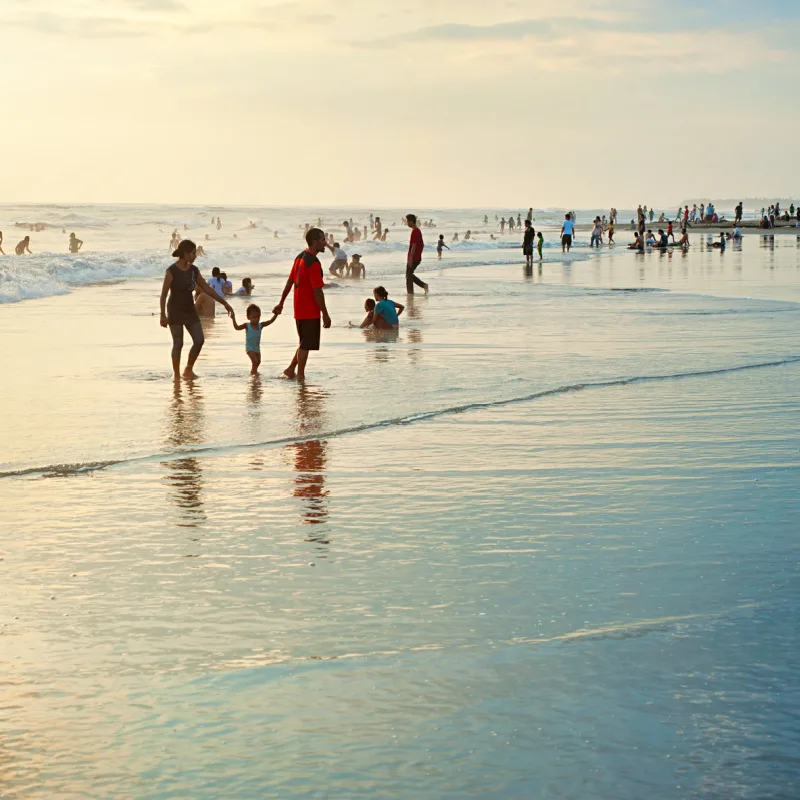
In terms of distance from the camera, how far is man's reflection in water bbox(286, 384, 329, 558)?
723 centimetres

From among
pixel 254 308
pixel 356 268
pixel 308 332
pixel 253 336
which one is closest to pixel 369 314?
pixel 254 308

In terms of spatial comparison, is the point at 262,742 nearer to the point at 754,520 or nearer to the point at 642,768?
the point at 642,768

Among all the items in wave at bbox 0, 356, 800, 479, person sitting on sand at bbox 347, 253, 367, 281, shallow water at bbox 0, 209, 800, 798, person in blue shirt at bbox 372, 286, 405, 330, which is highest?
person sitting on sand at bbox 347, 253, 367, 281

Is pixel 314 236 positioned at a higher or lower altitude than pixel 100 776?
higher

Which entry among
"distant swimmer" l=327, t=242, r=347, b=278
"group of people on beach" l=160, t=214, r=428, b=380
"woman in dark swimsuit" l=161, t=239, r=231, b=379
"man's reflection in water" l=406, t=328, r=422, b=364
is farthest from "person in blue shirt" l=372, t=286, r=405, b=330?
"distant swimmer" l=327, t=242, r=347, b=278

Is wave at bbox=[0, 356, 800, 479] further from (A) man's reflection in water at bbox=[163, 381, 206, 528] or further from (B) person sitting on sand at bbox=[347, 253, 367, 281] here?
(B) person sitting on sand at bbox=[347, 253, 367, 281]

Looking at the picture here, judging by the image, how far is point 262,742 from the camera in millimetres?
4105

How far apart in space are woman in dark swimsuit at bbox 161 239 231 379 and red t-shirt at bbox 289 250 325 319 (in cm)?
84

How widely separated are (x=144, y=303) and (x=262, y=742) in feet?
81.6

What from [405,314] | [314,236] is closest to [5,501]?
[314,236]

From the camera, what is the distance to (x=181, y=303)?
46.1 feet

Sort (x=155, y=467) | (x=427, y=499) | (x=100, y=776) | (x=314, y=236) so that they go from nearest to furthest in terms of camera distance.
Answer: (x=100, y=776) < (x=427, y=499) < (x=155, y=467) < (x=314, y=236)

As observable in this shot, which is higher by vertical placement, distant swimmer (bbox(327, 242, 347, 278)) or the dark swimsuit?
distant swimmer (bbox(327, 242, 347, 278))

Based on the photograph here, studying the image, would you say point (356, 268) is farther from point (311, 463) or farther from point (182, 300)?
point (311, 463)
